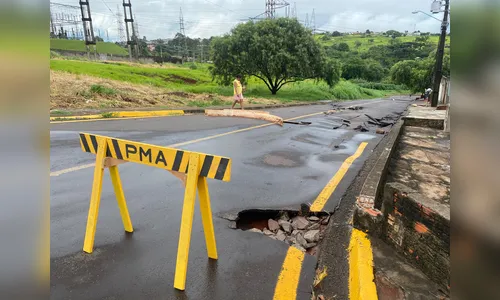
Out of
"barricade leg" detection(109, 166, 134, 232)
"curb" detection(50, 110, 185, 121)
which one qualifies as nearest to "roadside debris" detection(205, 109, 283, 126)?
"curb" detection(50, 110, 185, 121)

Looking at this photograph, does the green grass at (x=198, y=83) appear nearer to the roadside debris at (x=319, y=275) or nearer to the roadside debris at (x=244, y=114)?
the roadside debris at (x=244, y=114)

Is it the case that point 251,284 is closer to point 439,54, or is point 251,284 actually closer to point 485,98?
point 485,98

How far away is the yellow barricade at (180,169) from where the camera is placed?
2877 millimetres

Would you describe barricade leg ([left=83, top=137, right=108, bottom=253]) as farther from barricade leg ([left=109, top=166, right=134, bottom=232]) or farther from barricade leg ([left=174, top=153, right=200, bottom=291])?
barricade leg ([left=174, top=153, right=200, bottom=291])

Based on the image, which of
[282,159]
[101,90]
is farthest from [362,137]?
[101,90]

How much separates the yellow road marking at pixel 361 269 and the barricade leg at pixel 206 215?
129cm

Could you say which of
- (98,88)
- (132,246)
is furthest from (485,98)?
(98,88)

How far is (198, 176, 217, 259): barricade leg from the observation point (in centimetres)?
310

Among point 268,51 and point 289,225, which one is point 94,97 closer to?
point 289,225

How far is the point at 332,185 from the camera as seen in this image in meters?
5.51

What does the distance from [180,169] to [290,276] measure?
1.39 m

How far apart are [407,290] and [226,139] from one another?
21.5ft

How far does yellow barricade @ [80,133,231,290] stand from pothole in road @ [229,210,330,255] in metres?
0.92

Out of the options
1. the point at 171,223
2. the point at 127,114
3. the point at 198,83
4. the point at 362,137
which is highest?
the point at 198,83
